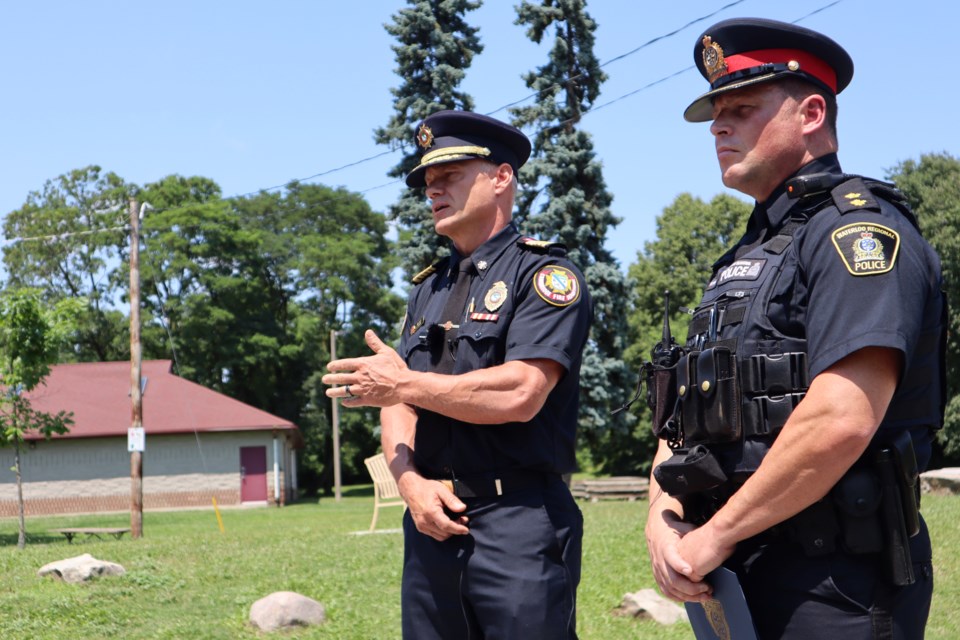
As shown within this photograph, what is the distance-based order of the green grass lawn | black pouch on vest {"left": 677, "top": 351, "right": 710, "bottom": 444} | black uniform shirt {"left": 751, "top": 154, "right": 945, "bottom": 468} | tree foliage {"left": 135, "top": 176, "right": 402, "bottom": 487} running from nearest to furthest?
black uniform shirt {"left": 751, "top": 154, "right": 945, "bottom": 468} < black pouch on vest {"left": 677, "top": 351, "right": 710, "bottom": 444} < the green grass lawn < tree foliage {"left": 135, "top": 176, "right": 402, "bottom": 487}

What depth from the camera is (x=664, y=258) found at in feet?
158

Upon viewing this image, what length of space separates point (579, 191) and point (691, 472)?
27.7 metres

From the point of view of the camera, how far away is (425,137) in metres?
3.84

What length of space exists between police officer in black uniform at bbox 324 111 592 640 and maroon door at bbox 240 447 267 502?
42.6 metres

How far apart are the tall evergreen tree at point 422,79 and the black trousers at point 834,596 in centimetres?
2655

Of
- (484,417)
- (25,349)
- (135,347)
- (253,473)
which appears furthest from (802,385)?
(253,473)

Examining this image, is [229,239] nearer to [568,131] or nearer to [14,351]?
[568,131]

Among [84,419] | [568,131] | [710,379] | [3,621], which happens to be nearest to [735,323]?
[710,379]

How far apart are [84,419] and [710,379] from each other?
44.1 metres

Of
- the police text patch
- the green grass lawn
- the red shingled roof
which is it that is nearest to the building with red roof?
the red shingled roof

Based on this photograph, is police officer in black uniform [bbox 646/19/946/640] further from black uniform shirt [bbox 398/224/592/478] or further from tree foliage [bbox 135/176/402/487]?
tree foliage [bbox 135/176/402/487]

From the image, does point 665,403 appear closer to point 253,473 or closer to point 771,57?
point 771,57

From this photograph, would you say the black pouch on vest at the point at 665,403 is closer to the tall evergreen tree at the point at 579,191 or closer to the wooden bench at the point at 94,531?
the wooden bench at the point at 94,531

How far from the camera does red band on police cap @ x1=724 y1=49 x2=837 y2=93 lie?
2625 mm
